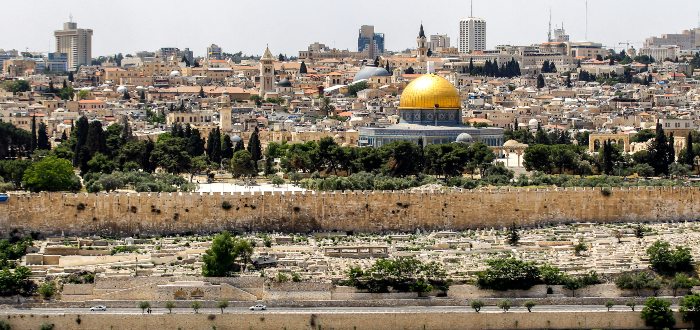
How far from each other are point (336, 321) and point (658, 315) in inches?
268

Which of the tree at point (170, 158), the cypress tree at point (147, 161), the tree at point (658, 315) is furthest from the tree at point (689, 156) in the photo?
the tree at point (658, 315)

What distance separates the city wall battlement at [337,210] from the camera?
5238cm

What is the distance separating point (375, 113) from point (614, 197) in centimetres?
4583

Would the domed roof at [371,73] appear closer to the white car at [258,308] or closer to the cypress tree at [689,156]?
the cypress tree at [689,156]

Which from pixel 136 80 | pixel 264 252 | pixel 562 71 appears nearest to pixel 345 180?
pixel 264 252

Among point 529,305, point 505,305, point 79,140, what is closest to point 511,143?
point 79,140

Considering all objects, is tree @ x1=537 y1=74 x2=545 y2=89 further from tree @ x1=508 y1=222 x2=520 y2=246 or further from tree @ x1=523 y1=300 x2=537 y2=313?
tree @ x1=523 y1=300 x2=537 y2=313

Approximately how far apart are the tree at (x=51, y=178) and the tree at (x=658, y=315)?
21.7 m

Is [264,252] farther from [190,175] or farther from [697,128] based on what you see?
[697,128]

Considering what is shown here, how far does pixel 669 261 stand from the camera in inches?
1769

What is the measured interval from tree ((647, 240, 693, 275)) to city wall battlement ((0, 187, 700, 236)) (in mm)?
8941

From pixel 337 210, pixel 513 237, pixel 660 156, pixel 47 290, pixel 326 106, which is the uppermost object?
pixel 326 106

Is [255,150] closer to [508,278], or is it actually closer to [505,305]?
[508,278]

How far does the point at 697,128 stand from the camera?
3487 inches
